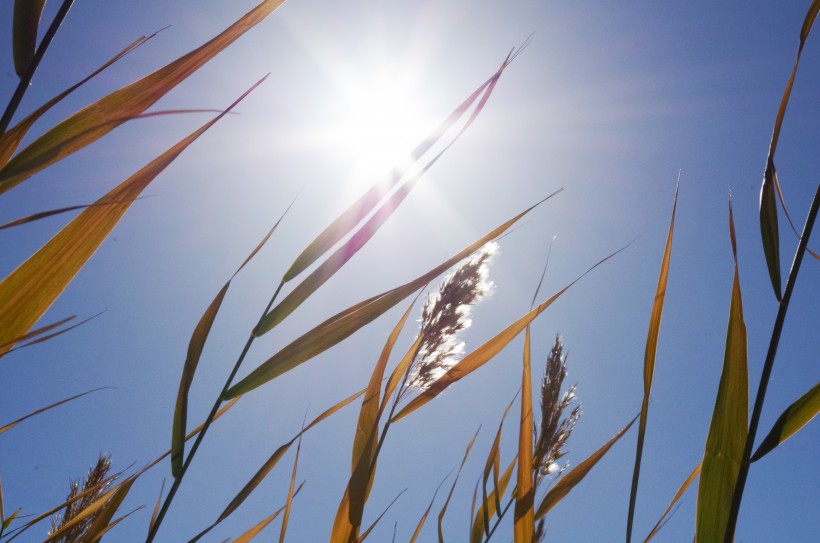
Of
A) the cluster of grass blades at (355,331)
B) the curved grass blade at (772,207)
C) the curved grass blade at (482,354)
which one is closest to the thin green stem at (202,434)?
the cluster of grass blades at (355,331)

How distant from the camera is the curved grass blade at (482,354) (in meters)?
1.09

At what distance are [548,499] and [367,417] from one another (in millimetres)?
485

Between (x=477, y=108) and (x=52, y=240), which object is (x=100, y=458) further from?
(x=477, y=108)

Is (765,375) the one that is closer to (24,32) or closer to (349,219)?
(349,219)

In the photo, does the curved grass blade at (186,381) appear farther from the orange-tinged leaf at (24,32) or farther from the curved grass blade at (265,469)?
the orange-tinged leaf at (24,32)

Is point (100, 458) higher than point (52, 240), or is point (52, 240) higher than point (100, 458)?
point (100, 458)

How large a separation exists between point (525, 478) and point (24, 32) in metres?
1.02

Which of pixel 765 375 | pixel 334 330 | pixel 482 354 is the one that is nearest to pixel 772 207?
pixel 765 375

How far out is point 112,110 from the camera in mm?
725

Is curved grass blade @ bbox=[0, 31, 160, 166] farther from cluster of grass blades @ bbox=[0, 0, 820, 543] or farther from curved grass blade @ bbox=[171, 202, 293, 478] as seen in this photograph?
curved grass blade @ bbox=[171, 202, 293, 478]

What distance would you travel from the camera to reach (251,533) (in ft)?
4.09

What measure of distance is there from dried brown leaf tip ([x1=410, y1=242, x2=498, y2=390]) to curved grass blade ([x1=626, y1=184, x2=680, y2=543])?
0.66 meters

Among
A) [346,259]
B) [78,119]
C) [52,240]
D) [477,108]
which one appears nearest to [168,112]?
[78,119]

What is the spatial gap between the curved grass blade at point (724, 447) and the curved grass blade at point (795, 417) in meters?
0.05
